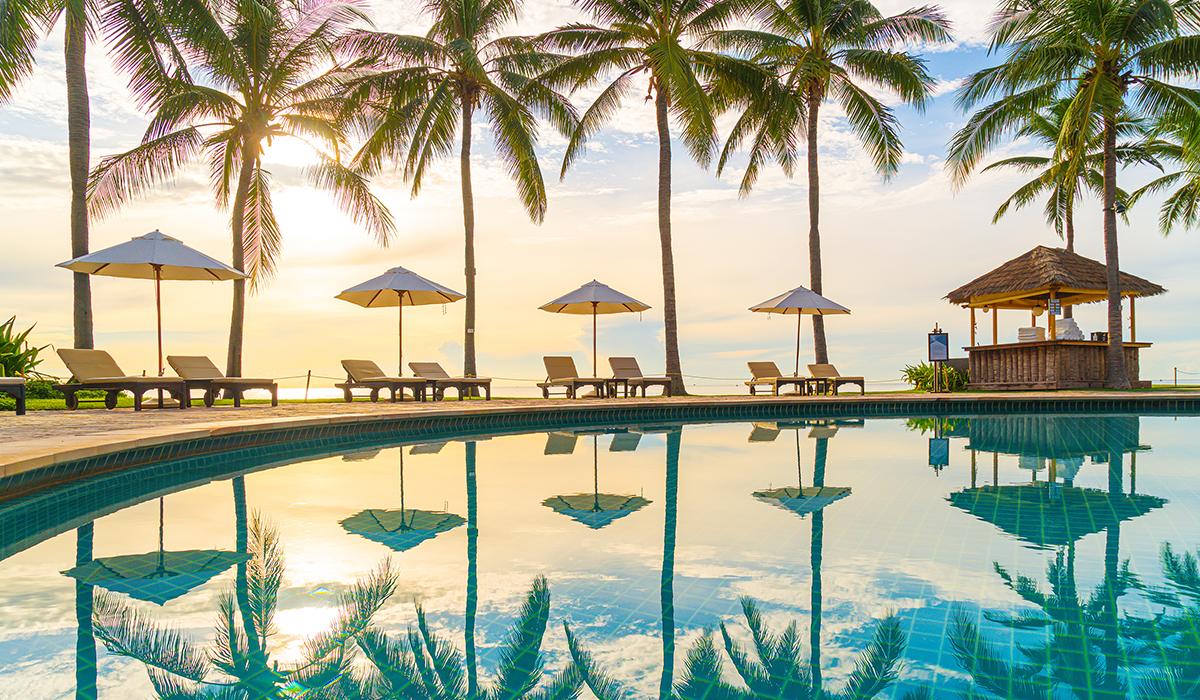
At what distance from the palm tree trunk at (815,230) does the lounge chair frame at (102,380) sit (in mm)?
12710

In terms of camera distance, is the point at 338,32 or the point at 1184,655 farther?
the point at 338,32

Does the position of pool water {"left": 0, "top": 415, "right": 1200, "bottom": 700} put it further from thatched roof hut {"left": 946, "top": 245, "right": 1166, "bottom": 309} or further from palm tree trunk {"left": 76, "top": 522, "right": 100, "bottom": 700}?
thatched roof hut {"left": 946, "top": 245, "right": 1166, "bottom": 309}

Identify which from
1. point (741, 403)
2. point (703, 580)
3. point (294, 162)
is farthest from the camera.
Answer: point (294, 162)

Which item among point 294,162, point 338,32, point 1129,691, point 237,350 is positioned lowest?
point 1129,691

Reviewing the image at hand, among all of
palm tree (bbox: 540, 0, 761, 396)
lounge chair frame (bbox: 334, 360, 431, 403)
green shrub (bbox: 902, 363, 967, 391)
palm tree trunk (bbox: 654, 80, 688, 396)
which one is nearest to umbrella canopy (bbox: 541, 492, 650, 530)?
lounge chair frame (bbox: 334, 360, 431, 403)

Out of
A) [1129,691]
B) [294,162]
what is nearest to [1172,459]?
[1129,691]

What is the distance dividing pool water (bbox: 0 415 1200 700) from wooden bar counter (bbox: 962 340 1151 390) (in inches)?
459

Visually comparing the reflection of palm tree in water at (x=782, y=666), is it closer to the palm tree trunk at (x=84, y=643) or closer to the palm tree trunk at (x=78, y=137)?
the palm tree trunk at (x=84, y=643)

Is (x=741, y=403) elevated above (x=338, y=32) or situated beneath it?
situated beneath

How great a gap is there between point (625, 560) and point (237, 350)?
1321cm

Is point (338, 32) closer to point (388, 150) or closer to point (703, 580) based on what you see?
point (388, 150)

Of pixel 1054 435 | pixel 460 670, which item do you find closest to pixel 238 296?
pixel 460 670

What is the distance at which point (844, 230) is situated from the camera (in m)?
17.7

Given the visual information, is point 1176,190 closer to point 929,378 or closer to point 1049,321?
point 1049,321
